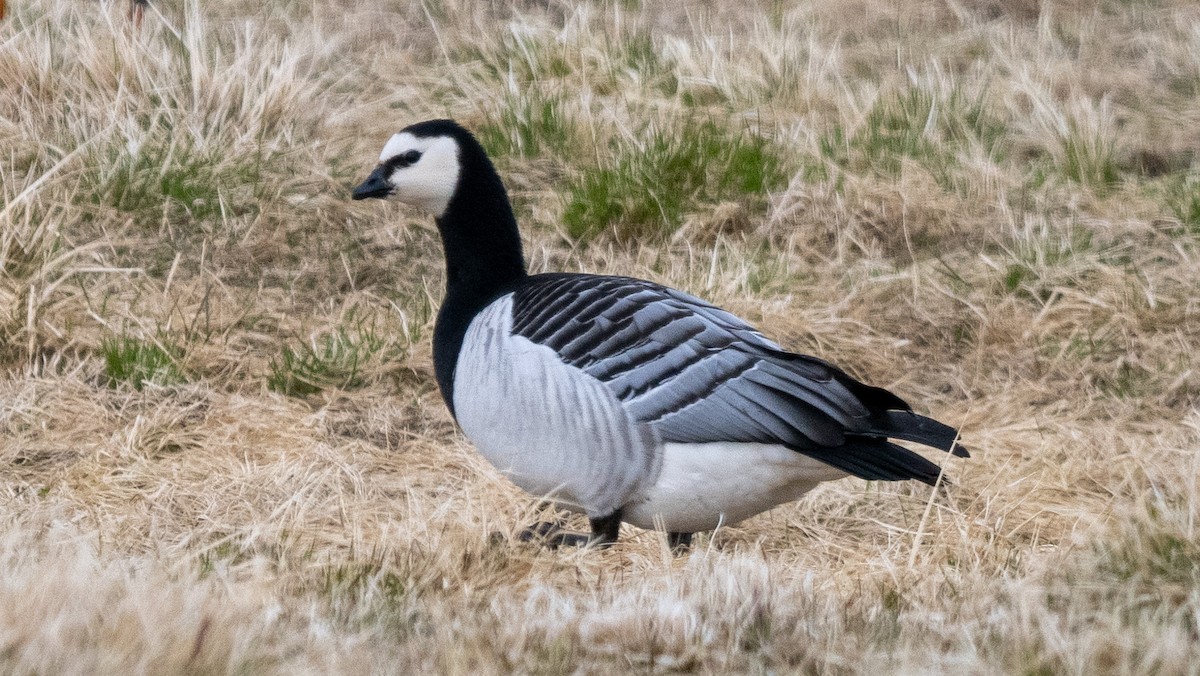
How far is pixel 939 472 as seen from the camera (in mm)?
3744

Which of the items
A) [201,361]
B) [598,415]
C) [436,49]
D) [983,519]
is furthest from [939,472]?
[436,49]

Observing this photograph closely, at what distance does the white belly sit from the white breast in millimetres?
51

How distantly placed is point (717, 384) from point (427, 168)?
1.25 meters

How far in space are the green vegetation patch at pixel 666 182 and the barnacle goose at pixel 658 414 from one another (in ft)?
6.37

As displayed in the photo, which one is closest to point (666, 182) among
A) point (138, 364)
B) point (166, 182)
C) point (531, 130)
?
point (531, 130)

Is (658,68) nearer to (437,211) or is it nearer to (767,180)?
(767,180)

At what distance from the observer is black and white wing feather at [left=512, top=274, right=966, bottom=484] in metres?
3.77

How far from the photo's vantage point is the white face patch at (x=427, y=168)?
4.59 metres

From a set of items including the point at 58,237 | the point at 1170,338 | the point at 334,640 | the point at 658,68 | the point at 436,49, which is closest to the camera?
the point at 334,640

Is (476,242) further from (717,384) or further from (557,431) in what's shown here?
(717,384)

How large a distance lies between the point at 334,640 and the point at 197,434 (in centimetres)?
229

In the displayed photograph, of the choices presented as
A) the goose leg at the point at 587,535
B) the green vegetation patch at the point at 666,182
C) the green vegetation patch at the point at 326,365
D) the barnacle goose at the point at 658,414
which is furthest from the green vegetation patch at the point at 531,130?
the goose leg at the point at 587,535

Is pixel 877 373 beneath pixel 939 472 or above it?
beneath

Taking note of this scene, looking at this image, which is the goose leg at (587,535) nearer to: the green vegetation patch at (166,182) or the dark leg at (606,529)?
the dark leg at (606,529)
